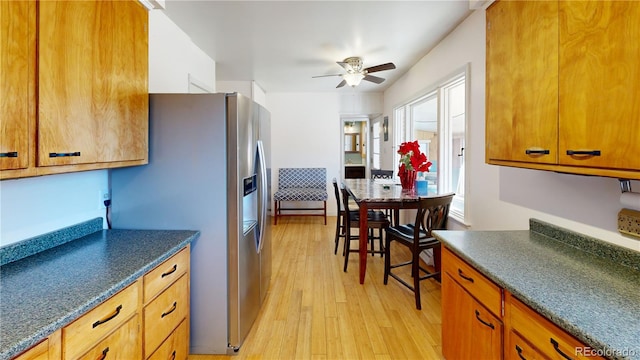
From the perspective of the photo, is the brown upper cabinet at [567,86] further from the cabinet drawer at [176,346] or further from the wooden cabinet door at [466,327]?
the cabinet drawer at [176,346]

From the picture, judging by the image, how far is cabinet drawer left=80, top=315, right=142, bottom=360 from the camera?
3.50 ft

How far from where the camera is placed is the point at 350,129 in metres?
8.91

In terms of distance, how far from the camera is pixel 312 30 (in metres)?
3.05

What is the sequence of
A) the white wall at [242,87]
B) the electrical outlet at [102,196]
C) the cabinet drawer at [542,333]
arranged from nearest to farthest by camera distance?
the cabinet drawer at [542,333]
the electrical outlet at [102,196]
the white wall at [242,87]

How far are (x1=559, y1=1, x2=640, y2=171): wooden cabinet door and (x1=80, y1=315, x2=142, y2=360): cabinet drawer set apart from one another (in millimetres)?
1883

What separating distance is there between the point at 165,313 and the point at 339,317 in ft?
4.54

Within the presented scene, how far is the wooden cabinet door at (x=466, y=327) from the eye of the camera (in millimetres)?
1266

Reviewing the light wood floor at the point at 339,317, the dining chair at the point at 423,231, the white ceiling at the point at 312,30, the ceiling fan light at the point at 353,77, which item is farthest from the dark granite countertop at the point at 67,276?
the ceiling fan light at the point at 353,77

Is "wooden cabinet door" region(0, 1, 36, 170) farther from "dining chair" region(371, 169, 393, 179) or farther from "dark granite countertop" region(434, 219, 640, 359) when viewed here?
"dining chair" region(371, 169, 393, 179)

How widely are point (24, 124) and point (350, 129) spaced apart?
8.23 metres

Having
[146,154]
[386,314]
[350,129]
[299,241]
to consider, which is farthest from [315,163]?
[146,154]

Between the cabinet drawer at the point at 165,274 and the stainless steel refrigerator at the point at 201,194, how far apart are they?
0.58 ft

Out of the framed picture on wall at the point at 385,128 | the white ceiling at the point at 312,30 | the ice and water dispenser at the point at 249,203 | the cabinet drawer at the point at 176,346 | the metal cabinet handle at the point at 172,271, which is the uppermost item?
the white ceiling at the point at 312,30

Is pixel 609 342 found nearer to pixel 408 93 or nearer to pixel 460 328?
pixel 460 328
